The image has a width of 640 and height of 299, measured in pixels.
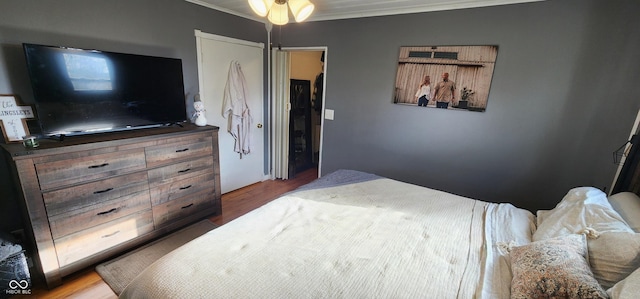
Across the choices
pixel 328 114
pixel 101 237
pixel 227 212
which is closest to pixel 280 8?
pixel 328 114

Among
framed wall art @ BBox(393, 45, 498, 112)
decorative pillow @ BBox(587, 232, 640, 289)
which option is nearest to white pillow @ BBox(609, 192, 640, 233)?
decorative pillow @ BBox(587, 232, 640, 289)

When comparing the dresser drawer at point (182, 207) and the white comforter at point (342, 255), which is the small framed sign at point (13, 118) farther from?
the white comforter at point (342, 255)

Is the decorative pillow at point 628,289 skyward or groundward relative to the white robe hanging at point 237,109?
groundward

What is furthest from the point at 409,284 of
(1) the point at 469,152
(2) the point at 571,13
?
(2) the point at 571,13

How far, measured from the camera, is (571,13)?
6.68ft

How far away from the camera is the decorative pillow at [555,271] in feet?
3.05

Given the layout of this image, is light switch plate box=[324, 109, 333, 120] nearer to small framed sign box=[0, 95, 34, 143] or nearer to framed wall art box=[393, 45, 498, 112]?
framed wall art box=[393, 45, 498, 112]

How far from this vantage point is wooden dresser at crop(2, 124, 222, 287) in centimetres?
167

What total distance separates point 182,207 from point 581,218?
9.57ft

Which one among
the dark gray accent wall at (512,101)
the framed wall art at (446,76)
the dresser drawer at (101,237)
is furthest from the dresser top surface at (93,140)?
the framed wall art at (446,76)

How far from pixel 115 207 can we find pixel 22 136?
0.76 metres

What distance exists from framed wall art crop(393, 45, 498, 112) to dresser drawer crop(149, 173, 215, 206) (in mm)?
2175

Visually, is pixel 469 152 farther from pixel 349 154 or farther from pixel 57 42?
pixel 57 42

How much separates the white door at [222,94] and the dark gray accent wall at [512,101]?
3.08ft
